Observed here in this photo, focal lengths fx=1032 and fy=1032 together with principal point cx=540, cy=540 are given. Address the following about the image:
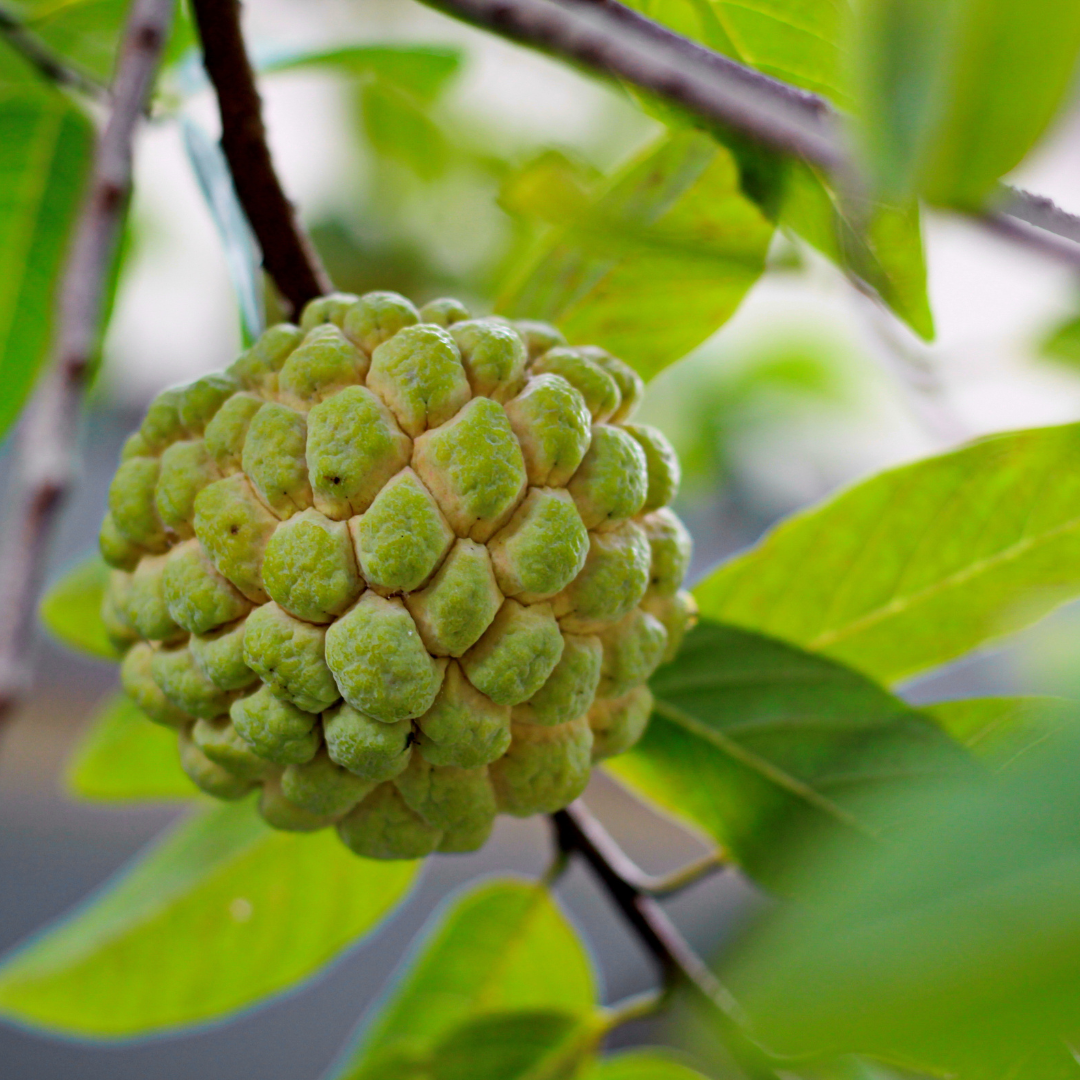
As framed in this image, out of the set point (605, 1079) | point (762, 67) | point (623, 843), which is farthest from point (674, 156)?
point (623, 843)

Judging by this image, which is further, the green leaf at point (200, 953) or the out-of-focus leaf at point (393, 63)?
the out-of-focus leaf at point (393, 63)

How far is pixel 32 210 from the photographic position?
1226 millimetres

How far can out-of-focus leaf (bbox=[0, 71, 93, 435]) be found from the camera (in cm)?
120

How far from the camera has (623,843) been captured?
3.93 meters

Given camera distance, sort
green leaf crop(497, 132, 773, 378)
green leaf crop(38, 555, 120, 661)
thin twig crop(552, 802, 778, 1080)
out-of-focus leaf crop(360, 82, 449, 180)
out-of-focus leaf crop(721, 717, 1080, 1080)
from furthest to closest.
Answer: out-of-focus leaf crop(360, 82, 449, 180)
green leaf crop(38, 555, 120, 661)
thin twig crop(552, 802, 778, 1080)
green leaf crop(497, 132, 773, 378)
out-of-focus leaf crop(721, 717, 1080, 1080)

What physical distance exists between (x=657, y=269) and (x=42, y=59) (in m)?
0.81

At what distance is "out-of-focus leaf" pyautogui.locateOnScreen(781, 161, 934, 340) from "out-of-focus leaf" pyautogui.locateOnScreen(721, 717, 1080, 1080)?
0.47m

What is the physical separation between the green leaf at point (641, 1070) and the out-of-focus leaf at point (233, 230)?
99 centimetres

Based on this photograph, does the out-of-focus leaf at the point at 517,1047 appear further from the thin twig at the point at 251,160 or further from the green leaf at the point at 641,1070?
the thin twig at the point at 251,160

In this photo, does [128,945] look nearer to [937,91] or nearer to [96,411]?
[937,91]

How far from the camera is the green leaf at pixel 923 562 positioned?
966 millimetres

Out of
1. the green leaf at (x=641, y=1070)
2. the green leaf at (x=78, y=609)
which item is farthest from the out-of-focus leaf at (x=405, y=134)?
the green leaf at (x=641, y=1070)

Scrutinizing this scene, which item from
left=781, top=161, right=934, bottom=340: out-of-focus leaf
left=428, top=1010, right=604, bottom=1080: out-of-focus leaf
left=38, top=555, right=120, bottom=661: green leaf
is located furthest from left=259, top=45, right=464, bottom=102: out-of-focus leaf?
left=428, top=1010, right=604, bottom=1080: out-of-focus leaf

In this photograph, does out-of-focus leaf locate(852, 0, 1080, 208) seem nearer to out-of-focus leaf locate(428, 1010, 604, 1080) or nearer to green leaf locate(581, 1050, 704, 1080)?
out-of-focus leaf locate(428, 1010, 604, 1080)
